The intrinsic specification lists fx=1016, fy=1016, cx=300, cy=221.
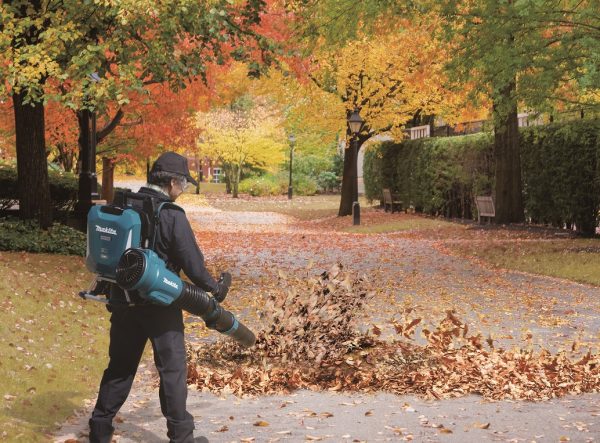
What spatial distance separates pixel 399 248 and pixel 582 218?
5.02 m

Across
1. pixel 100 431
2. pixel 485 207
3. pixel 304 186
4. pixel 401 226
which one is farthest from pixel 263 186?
pixel 100 431

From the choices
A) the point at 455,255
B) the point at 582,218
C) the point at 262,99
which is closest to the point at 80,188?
the point at 455,255

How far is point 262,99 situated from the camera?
3184 inches

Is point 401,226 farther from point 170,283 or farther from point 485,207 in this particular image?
point 170,283

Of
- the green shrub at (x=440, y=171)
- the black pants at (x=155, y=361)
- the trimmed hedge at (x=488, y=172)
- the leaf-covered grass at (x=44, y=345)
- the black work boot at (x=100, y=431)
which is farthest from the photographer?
the green shrub at (x=440, y=171)

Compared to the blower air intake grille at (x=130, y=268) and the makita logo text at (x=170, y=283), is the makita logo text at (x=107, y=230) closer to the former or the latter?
the blower air intake grille at (x=130, y=268)

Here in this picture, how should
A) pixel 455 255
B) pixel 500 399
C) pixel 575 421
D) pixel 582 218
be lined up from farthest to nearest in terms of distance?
pixel 582 218
pixel 455 255
pixel 500 399
pixel 575 421

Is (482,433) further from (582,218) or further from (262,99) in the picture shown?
(262,99)

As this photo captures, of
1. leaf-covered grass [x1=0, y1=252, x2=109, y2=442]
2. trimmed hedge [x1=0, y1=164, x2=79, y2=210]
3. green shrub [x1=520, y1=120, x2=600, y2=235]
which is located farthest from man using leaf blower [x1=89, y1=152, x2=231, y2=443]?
green shrub [x1=520, y1=120, x2=600, y2=235]

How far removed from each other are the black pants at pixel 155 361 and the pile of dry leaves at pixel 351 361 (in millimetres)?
2196

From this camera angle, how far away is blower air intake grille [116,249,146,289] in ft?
17.5

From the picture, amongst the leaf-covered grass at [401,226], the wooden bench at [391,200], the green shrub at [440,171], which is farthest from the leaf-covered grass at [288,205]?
the leaf-covered grass at [401,226]

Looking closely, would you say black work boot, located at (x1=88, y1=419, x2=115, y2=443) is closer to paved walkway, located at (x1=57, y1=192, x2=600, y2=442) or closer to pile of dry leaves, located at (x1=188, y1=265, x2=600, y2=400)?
paved walkway, located at (x1=57, y1=192, x2=600, y2=442)

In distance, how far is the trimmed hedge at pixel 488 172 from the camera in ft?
78.2
